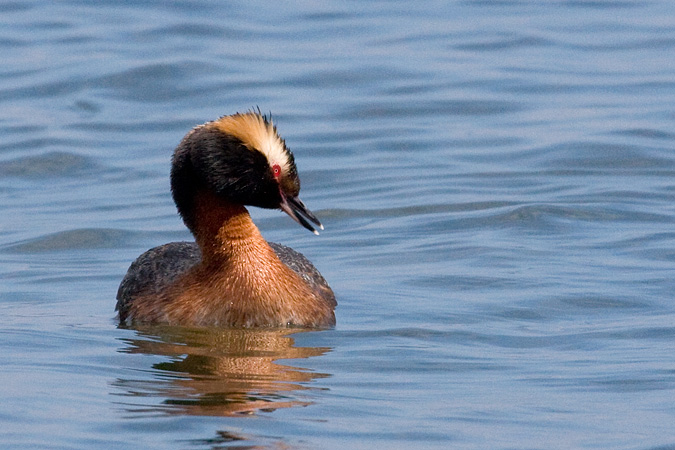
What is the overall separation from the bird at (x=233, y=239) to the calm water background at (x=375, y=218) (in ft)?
0.80

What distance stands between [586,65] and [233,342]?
12154 millimetres

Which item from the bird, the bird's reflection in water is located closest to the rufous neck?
the bird

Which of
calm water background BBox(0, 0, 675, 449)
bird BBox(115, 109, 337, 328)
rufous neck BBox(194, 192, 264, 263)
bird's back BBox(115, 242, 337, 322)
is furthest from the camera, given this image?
bird's back BBox(115, 242, 337, 322)

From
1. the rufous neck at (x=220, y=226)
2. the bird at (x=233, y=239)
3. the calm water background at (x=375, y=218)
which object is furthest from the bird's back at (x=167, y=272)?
the rufous neck at (x=220, y=226)

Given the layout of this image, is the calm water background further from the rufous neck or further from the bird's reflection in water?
the rufous neck

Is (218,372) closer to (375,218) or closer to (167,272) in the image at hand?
(167,272)

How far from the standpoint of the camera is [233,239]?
10758 millimetres

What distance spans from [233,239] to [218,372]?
178cm

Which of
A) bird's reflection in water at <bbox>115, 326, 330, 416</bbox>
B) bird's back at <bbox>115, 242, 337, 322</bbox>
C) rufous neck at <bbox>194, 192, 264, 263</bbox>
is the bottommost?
bird's reflection in water at <bbox>115, 326, 330, 416</bbox>

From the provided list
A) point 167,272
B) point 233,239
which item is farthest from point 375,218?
point 233,239

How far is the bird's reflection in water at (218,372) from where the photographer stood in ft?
27.0

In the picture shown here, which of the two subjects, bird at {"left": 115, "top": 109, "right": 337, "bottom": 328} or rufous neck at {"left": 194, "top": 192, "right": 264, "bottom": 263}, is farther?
rufous neck at {"left": 194, "top": 192, "right": 264, "bottom": 263}

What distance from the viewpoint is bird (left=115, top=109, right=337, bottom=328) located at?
10.4m

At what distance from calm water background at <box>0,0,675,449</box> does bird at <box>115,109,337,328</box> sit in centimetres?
24
